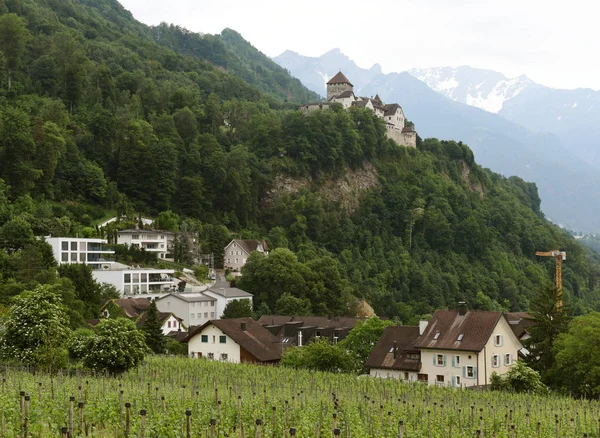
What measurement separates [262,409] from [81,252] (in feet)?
212

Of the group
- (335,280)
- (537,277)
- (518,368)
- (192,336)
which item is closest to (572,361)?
(518,368)

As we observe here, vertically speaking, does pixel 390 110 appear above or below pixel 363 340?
above

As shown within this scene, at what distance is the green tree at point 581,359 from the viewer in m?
44.2

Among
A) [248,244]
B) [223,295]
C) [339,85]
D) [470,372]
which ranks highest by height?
[339,85]

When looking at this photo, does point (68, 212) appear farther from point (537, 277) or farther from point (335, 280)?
point (537, 277)

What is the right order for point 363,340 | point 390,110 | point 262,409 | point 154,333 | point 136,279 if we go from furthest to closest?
point 390,110 → point 136,279 → point 154,333 → point 363,340 → point 262,409

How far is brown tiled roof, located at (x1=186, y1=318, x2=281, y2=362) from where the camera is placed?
58.2 meters

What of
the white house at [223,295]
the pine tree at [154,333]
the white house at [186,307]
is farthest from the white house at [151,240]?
the pine tree at [154,333]

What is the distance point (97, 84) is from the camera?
429ft

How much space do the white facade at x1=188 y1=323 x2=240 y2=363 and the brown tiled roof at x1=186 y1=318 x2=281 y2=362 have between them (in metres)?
0.37

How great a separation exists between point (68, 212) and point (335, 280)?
33.2 m

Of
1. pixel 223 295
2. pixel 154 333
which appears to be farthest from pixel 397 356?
pixel 223 295

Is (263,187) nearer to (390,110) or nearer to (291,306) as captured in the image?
(390,110)

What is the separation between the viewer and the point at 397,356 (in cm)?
5331
